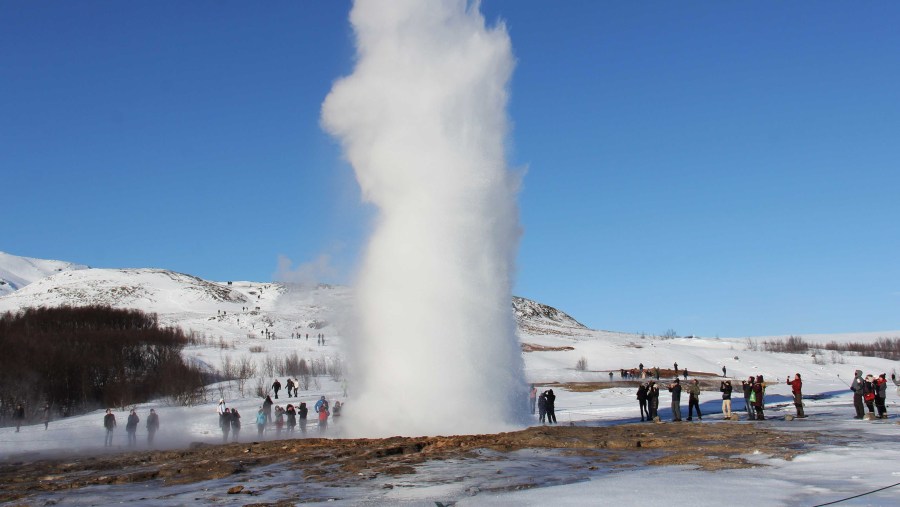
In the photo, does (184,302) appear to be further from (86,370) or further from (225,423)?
(225,423)

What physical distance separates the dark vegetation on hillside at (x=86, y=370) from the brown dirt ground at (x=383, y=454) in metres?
30.9

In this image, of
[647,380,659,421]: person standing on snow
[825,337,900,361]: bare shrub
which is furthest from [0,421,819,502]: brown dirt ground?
[825,337,900,361]: bare shrub

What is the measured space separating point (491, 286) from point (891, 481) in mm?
13424

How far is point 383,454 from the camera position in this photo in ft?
56.2

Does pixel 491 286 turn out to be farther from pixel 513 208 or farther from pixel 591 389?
pixel 591 389

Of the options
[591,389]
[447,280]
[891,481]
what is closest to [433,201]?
[447,280]

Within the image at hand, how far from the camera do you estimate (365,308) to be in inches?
939

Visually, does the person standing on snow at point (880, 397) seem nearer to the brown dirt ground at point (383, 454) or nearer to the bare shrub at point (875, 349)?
the brown dirt ground at point (383, 454)

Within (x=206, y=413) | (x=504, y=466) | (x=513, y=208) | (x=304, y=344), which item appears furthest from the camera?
(x=304, y=344)

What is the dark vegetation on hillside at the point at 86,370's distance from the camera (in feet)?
164

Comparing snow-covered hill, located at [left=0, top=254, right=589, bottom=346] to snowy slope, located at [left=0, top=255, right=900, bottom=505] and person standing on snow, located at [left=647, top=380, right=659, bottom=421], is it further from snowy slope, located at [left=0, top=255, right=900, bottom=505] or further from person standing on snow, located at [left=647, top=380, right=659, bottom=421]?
person standing on snow, located at [left=647, top=380, right=659, bottom=421]

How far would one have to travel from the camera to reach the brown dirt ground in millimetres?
15203

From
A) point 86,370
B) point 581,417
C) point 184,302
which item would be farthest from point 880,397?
point 184,302

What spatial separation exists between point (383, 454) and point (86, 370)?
47146 millimetres
